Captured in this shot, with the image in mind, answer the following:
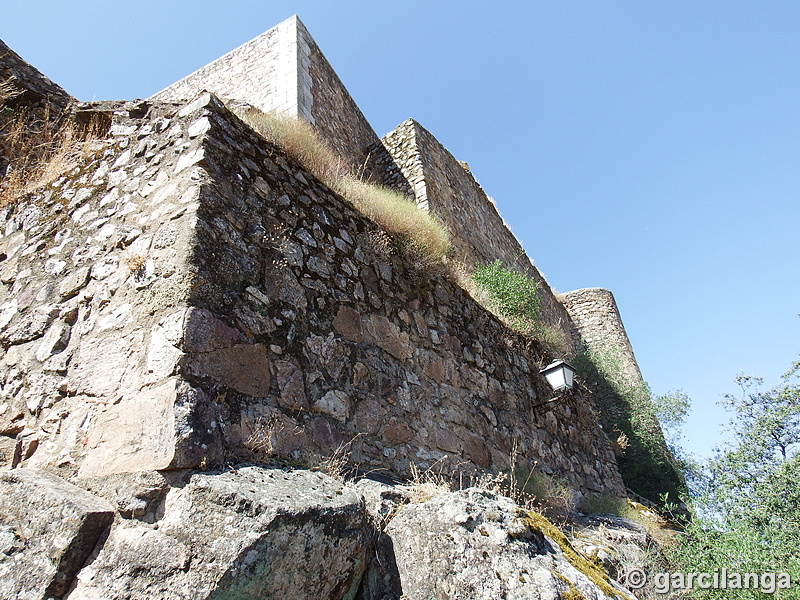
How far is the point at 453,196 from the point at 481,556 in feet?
23.8

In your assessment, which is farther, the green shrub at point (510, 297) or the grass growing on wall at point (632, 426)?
the grass growing on wall at point (632, 426)

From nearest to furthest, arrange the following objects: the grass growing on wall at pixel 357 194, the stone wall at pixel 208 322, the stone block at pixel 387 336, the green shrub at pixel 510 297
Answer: the stone wall at pixel 208 322
the stone block at pixel 387 336
the grass growing on wall at pixel 357 194
the green shrub at pixel 510 297

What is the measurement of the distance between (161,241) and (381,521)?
1.70 meters

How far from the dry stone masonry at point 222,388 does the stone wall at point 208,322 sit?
0.04 feet

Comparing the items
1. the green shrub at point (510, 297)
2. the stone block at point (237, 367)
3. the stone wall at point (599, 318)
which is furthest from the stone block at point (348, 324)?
the stone wall at point (599, 318)

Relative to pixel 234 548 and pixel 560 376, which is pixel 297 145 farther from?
pixel 560 376

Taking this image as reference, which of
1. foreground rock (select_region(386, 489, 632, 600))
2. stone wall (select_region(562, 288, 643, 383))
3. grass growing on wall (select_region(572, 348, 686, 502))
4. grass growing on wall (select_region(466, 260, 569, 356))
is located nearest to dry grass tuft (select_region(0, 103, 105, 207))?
foreground rock (select_region(386, 489, 632, 600))

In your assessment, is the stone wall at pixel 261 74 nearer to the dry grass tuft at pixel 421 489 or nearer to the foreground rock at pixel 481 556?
Answer: the dry grass tuft at pixel 421 489

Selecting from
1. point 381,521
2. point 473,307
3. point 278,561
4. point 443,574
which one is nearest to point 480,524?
point 443,574

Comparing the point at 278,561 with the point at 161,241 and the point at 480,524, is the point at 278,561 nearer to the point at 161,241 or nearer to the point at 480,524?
the point at 480,524

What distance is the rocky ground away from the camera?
67.3 inches

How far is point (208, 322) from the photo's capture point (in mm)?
2373

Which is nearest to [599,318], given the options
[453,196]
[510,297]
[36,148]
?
[453,196]

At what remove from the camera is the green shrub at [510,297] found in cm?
595
